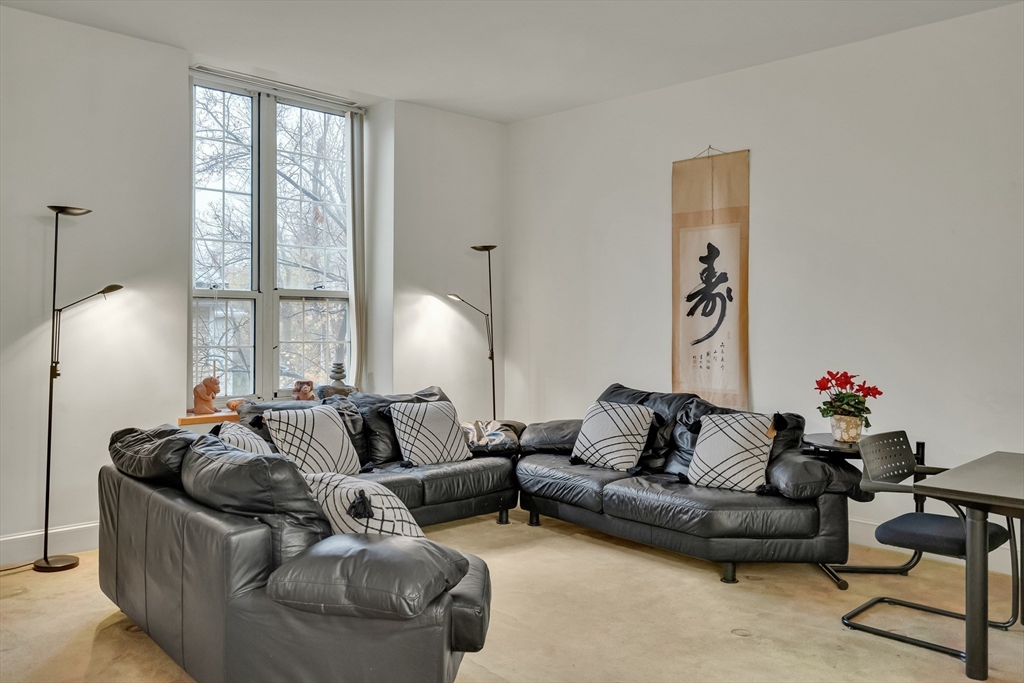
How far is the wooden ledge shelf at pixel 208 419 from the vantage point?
16.0ft

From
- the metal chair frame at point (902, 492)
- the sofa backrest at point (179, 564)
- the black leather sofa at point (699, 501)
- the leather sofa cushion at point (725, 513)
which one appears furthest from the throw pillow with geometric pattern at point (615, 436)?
the sofa backrest at point (179, 564)

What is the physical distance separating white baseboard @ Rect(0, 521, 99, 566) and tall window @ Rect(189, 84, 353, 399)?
1212 mm

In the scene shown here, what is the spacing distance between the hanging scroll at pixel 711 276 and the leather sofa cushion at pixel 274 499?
11.3ft

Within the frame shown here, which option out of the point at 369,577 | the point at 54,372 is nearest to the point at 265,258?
the point at 54,372

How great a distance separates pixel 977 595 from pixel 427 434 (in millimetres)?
3100

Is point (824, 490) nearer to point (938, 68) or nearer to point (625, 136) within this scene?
point (938, 68)

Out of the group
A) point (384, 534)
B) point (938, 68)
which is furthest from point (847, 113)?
point (384, 534)

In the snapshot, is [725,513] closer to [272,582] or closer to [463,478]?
[463,478]

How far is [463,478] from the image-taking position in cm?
475

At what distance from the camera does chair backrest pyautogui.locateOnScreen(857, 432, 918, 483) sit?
11.1ft

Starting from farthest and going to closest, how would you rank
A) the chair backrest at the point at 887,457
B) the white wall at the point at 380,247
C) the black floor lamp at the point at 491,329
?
the black floor lamp at the point at 491,329 → the white wall at the point at 380,247 → the chair backrest at the point at 887,457

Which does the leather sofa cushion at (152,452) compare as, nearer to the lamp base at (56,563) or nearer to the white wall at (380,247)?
the lamp base at (56,563)

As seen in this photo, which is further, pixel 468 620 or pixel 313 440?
pixel 313 440

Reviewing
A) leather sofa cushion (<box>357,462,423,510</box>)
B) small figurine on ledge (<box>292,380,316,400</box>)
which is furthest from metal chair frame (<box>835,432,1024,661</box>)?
small figurine on ledge (<box>292,380,316,400</box>)
